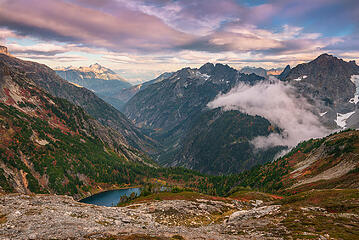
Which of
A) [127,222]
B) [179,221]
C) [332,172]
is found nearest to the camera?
[127,222]

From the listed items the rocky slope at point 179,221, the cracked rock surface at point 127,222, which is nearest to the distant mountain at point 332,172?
the rocky slope at point 179,221

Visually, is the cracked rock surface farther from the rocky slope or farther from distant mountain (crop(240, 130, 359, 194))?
distant mountain (crop(240, 130, 359, 194))

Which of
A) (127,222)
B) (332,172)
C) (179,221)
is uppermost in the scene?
(127,222)

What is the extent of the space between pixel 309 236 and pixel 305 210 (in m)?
22.7

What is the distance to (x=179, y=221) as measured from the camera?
6906cm

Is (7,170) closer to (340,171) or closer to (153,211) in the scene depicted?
(153,211)

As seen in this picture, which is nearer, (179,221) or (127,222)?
(127,222)

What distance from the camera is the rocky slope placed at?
142 feet

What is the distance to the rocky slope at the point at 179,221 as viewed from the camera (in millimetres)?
43250

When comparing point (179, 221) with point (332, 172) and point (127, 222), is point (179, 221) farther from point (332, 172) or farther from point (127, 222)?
point (332, 172)

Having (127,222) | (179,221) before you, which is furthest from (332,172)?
(127,222)

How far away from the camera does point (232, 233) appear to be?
52062 millimetres

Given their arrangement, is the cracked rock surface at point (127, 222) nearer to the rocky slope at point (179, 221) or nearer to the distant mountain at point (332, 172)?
the rocky slope at point (179, 221)

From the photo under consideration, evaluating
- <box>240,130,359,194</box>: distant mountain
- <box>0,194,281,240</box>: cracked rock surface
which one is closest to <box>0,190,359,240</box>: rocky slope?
<box>0,194,281,240</box>: cracked rock surface
